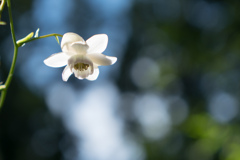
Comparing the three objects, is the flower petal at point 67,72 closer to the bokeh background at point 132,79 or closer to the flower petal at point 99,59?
the flower petal at point 99,59

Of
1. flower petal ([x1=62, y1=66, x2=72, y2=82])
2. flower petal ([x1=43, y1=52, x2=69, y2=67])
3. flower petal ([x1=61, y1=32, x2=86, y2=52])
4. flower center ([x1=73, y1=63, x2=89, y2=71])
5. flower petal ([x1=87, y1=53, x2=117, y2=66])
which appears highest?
flower petal ([x1=61, y1=32, x2=86, y2=52])

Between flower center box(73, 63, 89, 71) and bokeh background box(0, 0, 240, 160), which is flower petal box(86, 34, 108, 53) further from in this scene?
bokeh background box(0, 0, 240, 160)

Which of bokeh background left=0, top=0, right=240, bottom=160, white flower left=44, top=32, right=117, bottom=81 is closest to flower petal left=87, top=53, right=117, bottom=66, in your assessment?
white flower left=44, top=32, right=117, bottom=81

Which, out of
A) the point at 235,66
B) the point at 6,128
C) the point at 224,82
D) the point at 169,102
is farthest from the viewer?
the point at 6,128

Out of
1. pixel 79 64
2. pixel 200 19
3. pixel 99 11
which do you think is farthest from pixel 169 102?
pixel 79 64

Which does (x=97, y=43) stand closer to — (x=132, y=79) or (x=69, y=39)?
(x=69, y=39)

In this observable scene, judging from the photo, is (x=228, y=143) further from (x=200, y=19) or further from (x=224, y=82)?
(x=200, y=19)
